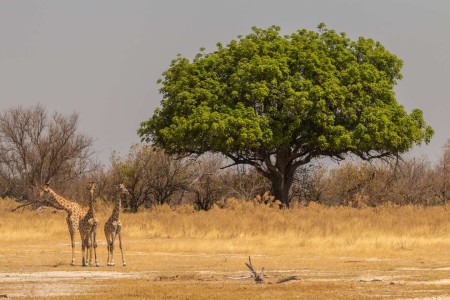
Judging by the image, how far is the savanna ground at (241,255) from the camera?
21578 millimetres

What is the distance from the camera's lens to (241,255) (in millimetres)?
33469

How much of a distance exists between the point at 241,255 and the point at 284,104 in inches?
922

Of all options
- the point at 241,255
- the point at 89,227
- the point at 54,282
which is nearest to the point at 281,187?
the point at 241,255

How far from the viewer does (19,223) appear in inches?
1806

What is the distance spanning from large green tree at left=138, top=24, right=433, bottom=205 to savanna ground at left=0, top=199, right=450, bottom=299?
23.0 feet

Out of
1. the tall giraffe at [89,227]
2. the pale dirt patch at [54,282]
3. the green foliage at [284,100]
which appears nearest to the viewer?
the pale dirt patch at [54,282]

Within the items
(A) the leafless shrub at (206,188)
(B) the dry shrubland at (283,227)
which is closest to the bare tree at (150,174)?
(A) the leafless shrub at (206,188)

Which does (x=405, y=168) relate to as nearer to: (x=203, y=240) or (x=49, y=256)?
(x=203, y=240)

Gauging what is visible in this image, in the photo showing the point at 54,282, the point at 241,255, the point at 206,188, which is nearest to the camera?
the point at 54,282

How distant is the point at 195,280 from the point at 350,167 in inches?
1763

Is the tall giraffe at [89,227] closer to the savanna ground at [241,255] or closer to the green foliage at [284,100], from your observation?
the savanna ground at [241,255]

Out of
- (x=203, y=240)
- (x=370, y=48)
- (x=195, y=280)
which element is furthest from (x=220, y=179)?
(x=195, y=280)

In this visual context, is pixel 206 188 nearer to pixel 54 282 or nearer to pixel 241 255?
pixel 241 255

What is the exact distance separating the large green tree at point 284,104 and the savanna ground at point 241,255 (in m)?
7.02
